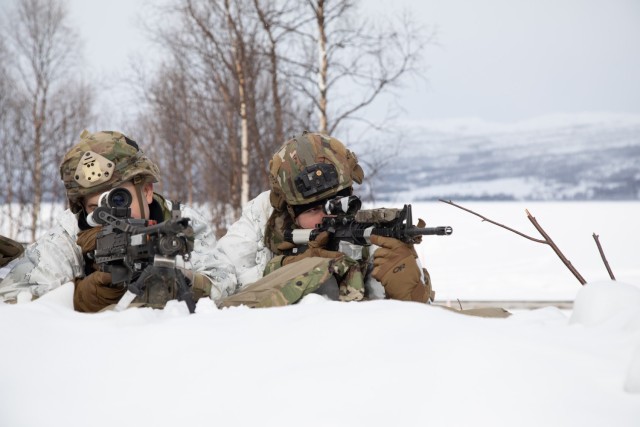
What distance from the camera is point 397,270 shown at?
3.51m

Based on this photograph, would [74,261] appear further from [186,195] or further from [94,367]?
[186,195]

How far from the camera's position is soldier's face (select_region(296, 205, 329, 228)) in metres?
4.00

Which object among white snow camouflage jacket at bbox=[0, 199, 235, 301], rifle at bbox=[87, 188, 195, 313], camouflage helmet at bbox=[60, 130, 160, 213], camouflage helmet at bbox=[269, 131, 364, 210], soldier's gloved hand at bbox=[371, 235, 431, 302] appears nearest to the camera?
rifle at bbox=[87, 188, 195, 313]

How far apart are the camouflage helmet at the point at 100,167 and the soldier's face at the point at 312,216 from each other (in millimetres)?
815

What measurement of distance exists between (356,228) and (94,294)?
4.23ft

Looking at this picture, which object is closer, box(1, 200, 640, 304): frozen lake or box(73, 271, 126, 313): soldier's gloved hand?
box(73, 271, 126, 313): soldier's gloved hand

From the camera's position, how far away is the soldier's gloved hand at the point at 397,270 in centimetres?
349

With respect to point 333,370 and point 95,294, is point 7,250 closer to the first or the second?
point 95,294

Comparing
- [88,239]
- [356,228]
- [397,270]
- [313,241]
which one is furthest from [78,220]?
[397,270]

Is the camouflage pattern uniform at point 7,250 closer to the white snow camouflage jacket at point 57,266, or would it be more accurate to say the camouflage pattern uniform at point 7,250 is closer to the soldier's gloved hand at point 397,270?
the white snow camouflage jacket at point 57,266

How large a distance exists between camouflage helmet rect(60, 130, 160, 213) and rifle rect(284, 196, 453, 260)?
0.85 metres

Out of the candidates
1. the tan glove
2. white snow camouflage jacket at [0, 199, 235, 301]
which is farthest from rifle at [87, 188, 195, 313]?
white snow camouflage jacket at [0, 199, 235, 301]

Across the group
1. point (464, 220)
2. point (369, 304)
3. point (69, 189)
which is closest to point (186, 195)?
point (464, 220)

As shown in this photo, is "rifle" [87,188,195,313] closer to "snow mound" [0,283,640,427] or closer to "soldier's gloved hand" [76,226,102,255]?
"soldier's gloved hand" [76,226,102,255]
